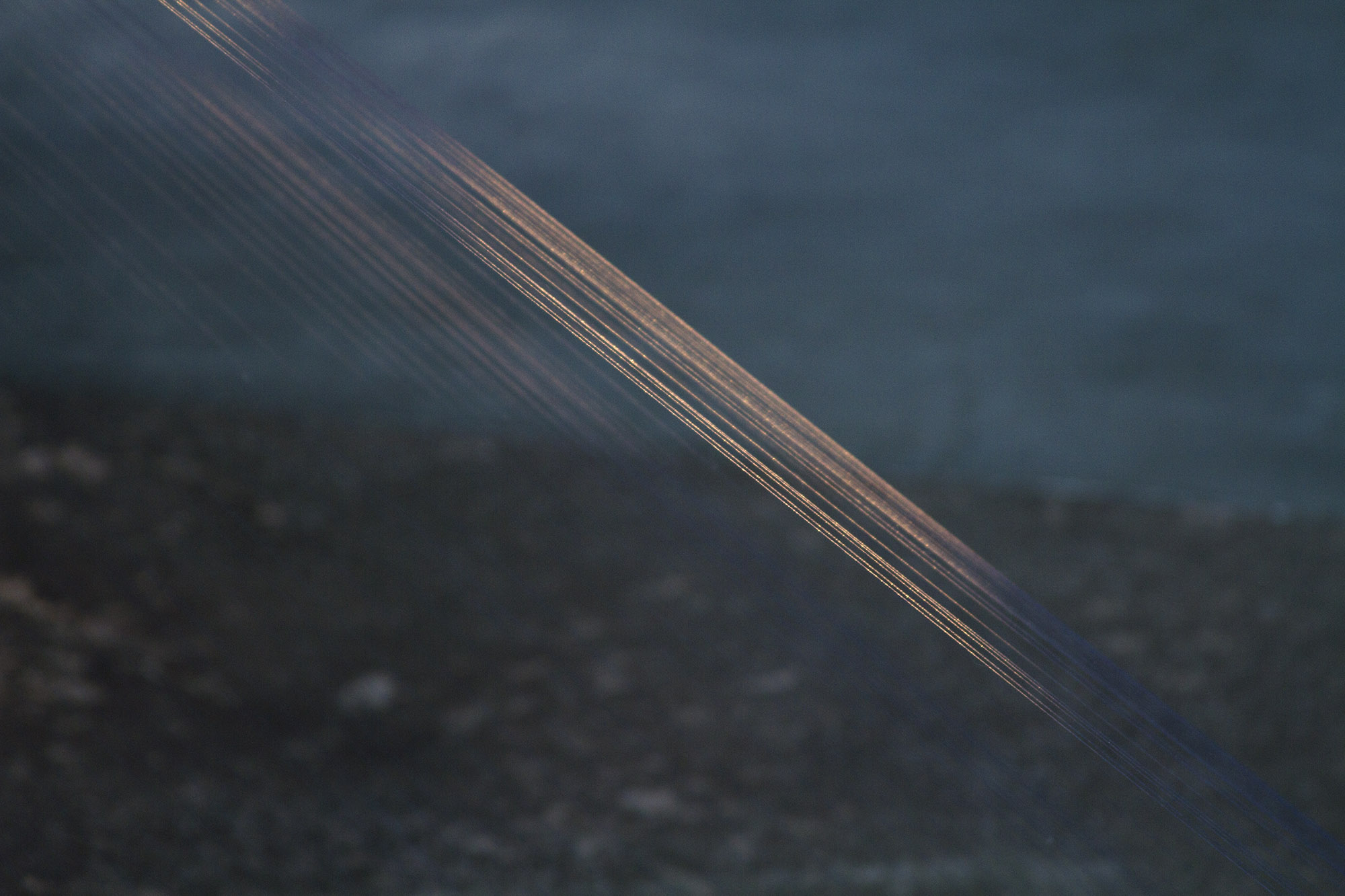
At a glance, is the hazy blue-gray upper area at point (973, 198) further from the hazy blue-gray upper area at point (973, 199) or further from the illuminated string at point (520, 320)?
the illuminated string at point (520, 320)

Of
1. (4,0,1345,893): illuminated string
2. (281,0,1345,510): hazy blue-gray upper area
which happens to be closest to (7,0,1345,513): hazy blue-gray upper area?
(281,0,1345,510): hazy blue-gray upper area

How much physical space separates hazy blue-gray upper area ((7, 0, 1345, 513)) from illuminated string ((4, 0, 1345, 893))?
15 centimetres

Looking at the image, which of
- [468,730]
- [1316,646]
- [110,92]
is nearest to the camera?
[468,730]

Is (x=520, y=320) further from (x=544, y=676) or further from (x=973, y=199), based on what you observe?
(x=973, y=199)

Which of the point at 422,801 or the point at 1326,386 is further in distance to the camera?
the point at 1326,386

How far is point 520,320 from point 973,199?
981 mm

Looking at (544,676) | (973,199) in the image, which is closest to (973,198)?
(973,199)

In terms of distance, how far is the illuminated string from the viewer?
5.10ft

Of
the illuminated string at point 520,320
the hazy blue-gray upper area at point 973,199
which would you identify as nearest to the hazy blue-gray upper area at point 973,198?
the hazy blue-gray upper area at point 973,199

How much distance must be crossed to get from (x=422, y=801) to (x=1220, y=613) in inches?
55.9

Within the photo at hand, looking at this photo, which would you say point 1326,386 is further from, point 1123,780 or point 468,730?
point 468,730

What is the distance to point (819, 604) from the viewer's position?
1.80 metres

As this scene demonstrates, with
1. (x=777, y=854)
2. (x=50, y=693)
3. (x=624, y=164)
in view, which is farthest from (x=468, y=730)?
(x=624, y=164)

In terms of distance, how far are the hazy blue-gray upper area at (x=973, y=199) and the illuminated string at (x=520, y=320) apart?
0.15 m
